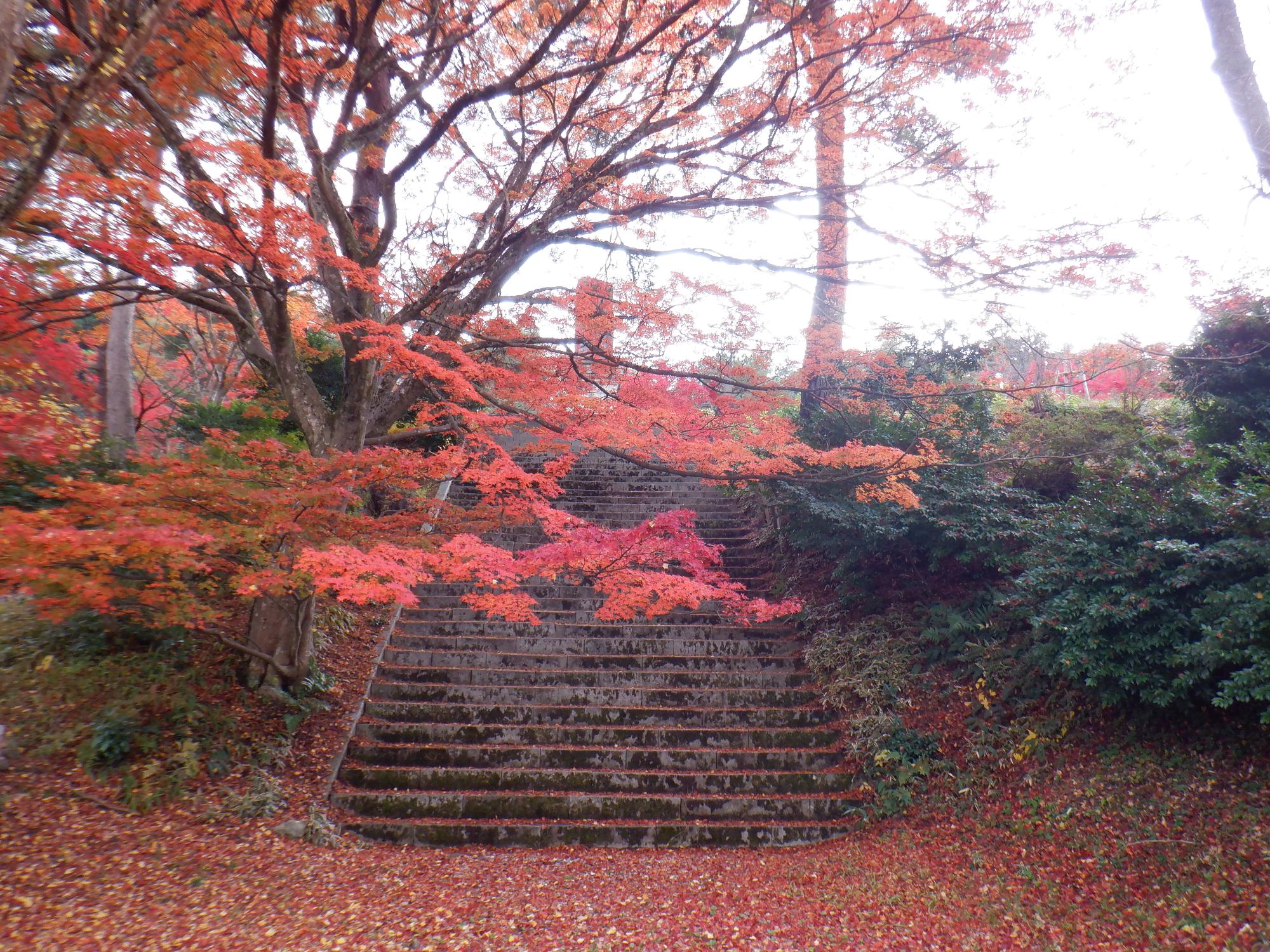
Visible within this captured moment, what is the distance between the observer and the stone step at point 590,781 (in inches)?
208

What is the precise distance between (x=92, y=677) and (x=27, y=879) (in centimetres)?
180

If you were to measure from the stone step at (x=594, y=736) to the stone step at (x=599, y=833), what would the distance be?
28.3 inches

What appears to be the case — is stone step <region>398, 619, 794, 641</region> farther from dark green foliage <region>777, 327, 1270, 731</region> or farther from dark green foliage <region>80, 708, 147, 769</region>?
dark green foliage <region>80, 708, 147, 769</region>

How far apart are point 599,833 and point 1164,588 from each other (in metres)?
4.33

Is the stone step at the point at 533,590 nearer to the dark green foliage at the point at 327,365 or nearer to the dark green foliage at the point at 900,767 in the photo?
the dark green foliage at the point at 327,365

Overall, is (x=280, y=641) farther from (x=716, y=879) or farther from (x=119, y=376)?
(x=716, y=879)

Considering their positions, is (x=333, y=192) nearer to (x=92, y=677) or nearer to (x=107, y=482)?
(x=107, y=482)

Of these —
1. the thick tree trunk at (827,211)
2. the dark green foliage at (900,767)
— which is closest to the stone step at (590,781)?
the dark green foliage at (900,767)

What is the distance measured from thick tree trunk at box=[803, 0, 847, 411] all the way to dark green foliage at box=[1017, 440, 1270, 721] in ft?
7.93

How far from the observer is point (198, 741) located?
16.3 feet

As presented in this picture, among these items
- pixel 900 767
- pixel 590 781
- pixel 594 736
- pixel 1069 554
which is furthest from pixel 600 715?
pixel 1069 554

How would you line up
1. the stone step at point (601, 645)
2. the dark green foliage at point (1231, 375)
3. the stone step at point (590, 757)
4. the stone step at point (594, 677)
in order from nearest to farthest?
the dark green foliage at point (1231, 375), the stone step at point (590, 757), the stone step at point (594, 677), the stone step at point (601, 645)

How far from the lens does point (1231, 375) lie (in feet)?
17.0

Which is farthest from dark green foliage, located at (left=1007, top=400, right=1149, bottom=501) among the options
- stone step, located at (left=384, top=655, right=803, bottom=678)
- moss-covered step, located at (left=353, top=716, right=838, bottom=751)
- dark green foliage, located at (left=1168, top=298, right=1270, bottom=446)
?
moss-covered step, located at (left=353, top=716, right=838, bottom=751)
